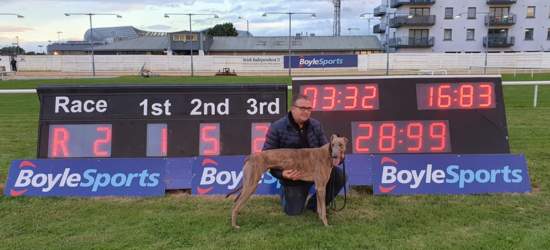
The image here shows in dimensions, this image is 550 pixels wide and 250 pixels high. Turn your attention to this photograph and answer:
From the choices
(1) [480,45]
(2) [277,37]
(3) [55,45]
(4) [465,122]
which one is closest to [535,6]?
(1) [480,45]

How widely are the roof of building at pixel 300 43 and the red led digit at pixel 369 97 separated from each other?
70.4 m

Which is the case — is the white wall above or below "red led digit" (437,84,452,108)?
above

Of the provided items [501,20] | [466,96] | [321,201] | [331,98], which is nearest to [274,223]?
[321,201]

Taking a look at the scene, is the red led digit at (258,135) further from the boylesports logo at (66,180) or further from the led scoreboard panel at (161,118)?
the boylesports logo at (66,180)

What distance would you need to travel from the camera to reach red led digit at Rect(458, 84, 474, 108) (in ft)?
20.7

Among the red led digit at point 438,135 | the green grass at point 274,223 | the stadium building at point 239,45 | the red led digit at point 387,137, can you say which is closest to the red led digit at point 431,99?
the red led digit at point 438,135

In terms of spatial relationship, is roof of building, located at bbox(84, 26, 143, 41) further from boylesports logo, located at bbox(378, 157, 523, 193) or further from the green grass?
boylesports logo, located at bbox(378, 157, 523, 193)

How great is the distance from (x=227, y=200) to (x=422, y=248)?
2454 mm

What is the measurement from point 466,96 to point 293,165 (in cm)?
311

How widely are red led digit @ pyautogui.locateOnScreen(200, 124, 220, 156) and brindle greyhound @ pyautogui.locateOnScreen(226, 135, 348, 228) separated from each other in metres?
1.49

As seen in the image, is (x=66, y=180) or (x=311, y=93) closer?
(x=66, y=180)

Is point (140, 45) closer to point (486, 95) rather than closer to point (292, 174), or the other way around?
point (486, 95)

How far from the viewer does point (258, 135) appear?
606cm

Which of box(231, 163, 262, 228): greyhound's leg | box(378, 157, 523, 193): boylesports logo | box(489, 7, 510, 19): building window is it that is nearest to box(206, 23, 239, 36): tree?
box(489, 7, 510, 19): building window
